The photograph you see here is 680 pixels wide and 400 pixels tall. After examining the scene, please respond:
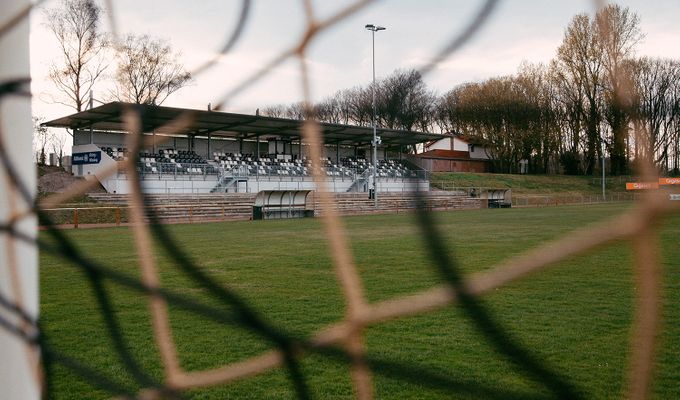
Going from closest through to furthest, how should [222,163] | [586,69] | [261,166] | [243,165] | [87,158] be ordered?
1. [586,69]
2. [87,158]
3. [243,165]
4. [222,163]
5. [261,166]

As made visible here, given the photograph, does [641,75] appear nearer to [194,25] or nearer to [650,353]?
[650,353]

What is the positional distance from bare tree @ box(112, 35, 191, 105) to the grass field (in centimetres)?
47

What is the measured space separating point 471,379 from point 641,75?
1.78 meters

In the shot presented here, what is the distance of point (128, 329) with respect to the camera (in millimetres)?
3074

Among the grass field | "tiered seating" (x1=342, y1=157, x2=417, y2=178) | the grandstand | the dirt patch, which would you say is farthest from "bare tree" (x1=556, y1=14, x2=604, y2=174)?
"tiered seating" (x1=342, y1=157, x2=417, y2=178)

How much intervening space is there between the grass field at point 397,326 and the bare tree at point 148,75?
47cm

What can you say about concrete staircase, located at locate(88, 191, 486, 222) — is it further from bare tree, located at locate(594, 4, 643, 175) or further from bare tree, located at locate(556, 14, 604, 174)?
bare tree, located at locate(594, 4, 643, 175)

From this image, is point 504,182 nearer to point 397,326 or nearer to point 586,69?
point 397,326

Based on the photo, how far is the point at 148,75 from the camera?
1.17 m

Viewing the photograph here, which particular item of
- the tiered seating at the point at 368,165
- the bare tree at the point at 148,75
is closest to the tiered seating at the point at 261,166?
the tiered seating at the point at 368,165

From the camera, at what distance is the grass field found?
7.20 ft

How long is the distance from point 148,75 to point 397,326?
2.16 metres

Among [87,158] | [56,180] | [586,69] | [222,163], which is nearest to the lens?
[586,69]

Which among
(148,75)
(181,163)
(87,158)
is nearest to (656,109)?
(148,75)
